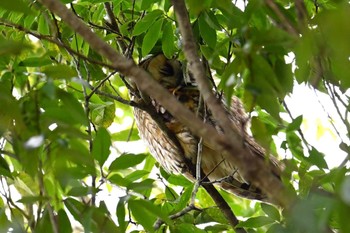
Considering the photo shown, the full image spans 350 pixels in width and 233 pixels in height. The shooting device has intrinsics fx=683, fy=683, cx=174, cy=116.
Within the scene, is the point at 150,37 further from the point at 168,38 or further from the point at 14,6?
the point at 14,6

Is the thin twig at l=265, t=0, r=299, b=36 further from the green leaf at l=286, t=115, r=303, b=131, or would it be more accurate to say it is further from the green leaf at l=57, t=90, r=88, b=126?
the green leaf at l=57, t=90, r=88, b=126

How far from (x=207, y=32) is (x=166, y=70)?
0.72 meters

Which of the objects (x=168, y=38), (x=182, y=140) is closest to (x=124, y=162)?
(x=168, y=38)

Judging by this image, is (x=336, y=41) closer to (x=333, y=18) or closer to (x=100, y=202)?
(x=333, y=18)

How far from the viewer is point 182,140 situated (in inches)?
87.1

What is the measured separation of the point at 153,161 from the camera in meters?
2.52

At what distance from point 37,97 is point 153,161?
5.02ft

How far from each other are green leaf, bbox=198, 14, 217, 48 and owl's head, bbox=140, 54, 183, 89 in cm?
69

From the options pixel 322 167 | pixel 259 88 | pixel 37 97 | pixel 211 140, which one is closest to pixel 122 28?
pixel 322 167

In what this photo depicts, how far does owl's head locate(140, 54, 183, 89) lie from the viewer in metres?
2.39

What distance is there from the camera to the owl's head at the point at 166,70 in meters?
2.39

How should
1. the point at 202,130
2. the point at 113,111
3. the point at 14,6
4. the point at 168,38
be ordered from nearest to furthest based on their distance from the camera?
1. the point at 202,130
2. the point at 14,6
3. the point at 168,38
4. the point at 113,111

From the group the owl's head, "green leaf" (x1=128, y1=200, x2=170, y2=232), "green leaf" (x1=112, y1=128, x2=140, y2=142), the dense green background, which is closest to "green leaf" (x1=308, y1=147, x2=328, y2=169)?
the dense green background

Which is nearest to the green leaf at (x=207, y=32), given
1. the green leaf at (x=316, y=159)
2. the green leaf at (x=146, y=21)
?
the green leaf at (x=146, y=21)
